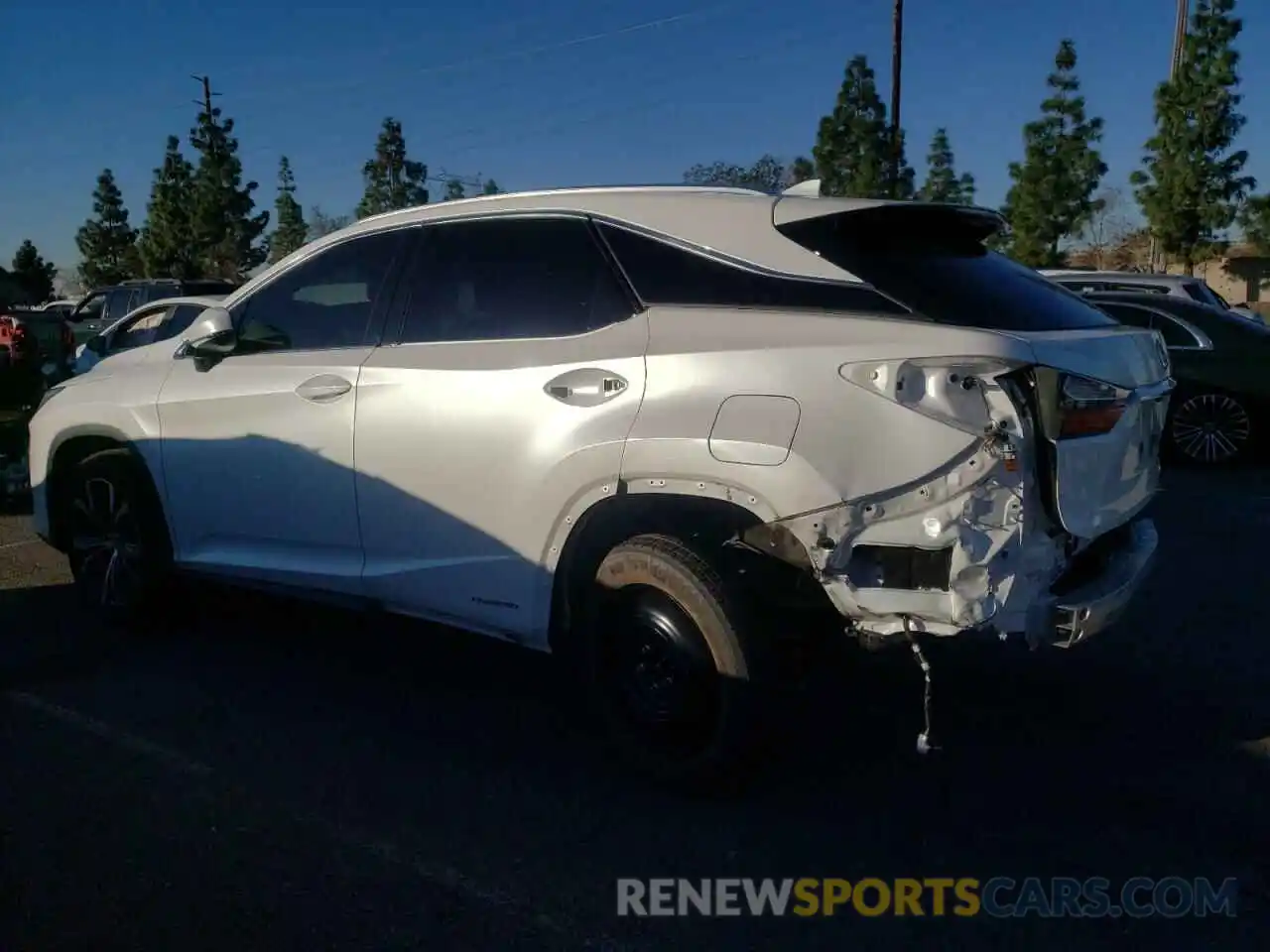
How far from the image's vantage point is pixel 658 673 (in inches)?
151

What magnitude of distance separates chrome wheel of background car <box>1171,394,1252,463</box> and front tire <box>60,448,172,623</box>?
9.08 meters

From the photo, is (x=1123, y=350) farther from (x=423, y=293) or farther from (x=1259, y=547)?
(x=1259, y=547)

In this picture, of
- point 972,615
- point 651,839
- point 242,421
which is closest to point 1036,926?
point 972,615

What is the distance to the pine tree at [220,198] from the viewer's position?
46.0 meters

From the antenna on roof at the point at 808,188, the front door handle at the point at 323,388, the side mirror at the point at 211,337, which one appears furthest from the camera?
the side mirror at the point at 211,337

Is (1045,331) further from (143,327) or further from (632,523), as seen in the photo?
(143,327)

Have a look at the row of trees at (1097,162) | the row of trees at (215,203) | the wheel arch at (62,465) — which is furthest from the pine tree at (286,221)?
the wheel arch at (62,465)

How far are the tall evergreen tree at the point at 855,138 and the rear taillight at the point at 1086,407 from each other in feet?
110

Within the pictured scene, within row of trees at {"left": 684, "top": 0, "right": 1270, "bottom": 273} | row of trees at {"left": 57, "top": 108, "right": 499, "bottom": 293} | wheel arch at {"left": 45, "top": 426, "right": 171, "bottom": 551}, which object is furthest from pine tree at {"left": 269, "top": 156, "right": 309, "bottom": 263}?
wheel arch at {"left": 45, "top": 426, "right": 171, "bottom": 551}

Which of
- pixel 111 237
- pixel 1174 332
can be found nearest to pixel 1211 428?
pixel 1174 332

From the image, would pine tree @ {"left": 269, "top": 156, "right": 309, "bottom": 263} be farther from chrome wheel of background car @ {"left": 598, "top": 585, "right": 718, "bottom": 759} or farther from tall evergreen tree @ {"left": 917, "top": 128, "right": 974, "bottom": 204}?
chrome wheel of background car @ {"left": 598, "top": 585, "right": 718, "bottom": 759}

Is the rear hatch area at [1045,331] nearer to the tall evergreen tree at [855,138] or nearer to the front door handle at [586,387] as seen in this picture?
the front door handle at [586,387]

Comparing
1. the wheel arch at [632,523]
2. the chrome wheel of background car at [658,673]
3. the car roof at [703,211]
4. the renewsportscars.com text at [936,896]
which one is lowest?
the renewsportscars.com text at [936,896]

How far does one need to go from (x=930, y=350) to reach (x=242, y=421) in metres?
3.03
